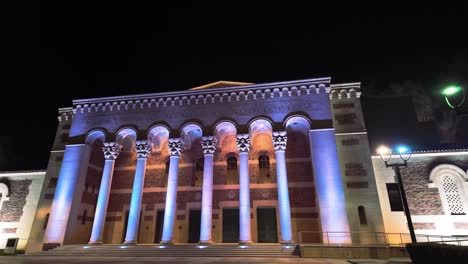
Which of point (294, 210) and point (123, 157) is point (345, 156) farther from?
point (123, 157)

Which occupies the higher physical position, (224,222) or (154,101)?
(154,101)

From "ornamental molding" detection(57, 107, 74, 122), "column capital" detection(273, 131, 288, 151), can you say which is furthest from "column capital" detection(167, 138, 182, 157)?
"ornamental molding" detection(57, 107, 74, 122)

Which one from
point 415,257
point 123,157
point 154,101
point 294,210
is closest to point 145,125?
point 154,101

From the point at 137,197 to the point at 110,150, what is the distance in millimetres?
4268

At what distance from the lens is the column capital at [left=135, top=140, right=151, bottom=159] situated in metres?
19.1

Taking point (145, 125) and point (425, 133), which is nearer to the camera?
point (145, 125)

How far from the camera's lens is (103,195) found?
18.2m

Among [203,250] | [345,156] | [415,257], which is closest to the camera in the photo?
[415,257]

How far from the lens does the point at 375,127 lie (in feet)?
84.7

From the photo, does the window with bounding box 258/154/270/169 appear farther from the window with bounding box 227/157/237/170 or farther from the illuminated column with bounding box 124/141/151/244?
the illuminated column with bounding box 124/141/151/244

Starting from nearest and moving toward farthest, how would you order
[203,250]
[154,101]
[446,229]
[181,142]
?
[203,250]
[446,229]
[181,142]
[154,101]

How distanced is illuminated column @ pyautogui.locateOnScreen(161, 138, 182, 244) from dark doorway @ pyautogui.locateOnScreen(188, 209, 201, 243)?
9.40ft

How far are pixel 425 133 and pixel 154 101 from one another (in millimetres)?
24624

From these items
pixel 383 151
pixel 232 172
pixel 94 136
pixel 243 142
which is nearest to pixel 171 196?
pixel 232 172
